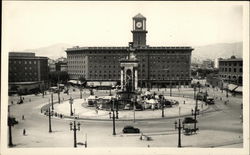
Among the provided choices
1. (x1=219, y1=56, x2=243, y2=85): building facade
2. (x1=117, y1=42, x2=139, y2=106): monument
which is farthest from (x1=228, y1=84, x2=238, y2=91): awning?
(x1=117, y1=42, x2=139, y2=106): monument

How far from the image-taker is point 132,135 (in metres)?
25.2

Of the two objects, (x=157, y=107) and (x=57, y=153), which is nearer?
(x=57, y=153)

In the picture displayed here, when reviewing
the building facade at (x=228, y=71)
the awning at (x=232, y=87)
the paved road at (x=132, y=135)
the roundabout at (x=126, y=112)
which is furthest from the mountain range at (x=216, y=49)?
the roundabout at (x=126, y=112)

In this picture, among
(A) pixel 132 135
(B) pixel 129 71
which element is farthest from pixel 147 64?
(A) pixel 132 135

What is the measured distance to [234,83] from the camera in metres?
51.9

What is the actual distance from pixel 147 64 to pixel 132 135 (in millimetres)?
45281

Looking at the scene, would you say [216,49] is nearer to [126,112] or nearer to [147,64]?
[126,112]

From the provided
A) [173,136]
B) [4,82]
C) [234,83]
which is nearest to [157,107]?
[173,136]

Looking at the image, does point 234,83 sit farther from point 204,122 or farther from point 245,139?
point 245,139

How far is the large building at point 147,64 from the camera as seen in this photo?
69.1m

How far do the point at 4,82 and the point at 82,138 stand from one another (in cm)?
841

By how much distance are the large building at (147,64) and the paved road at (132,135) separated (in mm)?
32687

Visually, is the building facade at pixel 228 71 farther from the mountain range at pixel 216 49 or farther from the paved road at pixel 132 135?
the paved road at pixel 132 135

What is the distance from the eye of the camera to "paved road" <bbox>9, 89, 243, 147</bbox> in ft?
73.2
